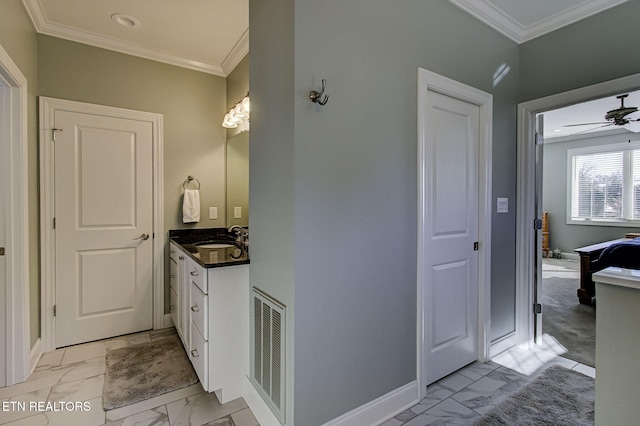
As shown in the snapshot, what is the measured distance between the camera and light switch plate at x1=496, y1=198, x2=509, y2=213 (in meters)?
Answer: 2.52

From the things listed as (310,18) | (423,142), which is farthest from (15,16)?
(423,142)

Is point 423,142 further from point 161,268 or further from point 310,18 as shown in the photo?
point 161,268

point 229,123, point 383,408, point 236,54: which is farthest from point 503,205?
point 236,54

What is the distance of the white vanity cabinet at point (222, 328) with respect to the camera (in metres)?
1.86

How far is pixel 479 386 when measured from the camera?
82.6 inches

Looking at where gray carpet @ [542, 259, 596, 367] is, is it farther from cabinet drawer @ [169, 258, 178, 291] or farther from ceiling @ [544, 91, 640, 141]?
cabinet drawer @ [169, 258, 178, 291]

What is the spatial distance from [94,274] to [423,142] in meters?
3.05

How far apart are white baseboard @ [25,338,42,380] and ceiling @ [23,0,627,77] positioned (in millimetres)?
2601

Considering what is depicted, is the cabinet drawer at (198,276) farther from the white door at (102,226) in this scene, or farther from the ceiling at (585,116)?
the ceiling at (585,116)

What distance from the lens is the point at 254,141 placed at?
Answer: 192 centimetres

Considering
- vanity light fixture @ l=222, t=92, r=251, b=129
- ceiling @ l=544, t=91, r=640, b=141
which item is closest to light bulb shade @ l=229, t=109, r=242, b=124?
vanity light fixture @ l=222, t=92, r=251, b=129

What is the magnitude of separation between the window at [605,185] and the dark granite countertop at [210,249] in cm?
762

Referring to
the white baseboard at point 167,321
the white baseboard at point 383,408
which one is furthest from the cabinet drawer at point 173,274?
the white baseboard at point 383,408

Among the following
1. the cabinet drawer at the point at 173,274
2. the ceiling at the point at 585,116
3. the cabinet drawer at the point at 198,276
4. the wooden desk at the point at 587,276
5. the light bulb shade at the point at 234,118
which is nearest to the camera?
the cabinet drawer at the point at 198,276
